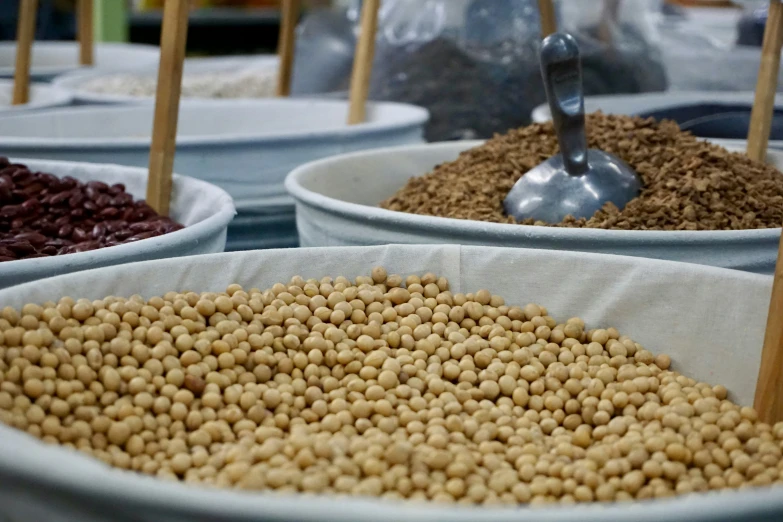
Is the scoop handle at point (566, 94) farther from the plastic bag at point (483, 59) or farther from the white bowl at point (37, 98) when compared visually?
the white bowl at point (37, 98)

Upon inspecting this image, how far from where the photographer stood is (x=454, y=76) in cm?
192

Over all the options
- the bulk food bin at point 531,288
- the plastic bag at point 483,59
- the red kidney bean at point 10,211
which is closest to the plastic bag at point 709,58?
the plastic bag at point 483,59

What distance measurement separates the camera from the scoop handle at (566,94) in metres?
0.99

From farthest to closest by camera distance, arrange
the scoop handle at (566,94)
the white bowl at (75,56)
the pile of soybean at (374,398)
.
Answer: the white bowl at (75,56), the scoop handle at (566,94), the pile of soybean at (374,398)

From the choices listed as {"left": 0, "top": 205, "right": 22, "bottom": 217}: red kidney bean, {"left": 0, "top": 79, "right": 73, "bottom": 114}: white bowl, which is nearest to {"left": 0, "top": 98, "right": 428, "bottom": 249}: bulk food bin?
{"left": 0, "top": 79, "right": 73, "bottom": 114}: white bowl

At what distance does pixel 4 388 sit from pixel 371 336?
31cm

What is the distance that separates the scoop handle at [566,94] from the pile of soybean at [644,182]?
0.08 meters

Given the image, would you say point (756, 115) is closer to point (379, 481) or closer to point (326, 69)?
point (379, 481)

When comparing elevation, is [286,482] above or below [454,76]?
below

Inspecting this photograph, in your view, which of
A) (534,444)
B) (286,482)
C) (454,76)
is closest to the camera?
(286,482)

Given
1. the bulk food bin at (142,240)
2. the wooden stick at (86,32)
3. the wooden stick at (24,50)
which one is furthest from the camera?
the wooden stick at (86,32)

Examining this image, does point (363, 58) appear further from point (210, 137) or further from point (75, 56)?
point (75, 56)

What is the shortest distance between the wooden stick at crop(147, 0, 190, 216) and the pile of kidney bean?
3cm

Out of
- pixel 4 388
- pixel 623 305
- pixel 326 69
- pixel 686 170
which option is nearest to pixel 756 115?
pixel 686 170
